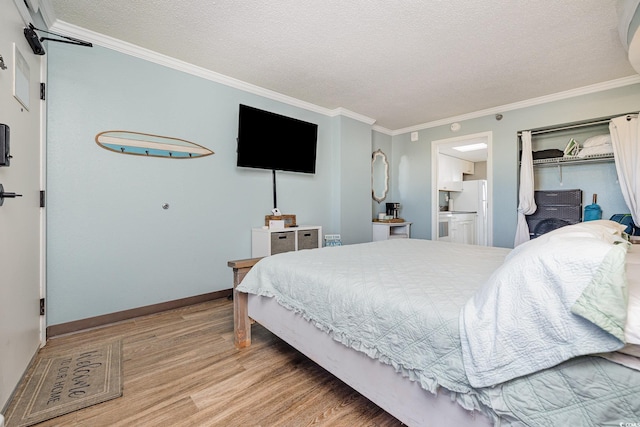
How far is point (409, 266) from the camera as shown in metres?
1.72

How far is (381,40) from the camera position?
252 cm

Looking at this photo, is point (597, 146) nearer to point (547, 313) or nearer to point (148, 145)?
point (547, 313)

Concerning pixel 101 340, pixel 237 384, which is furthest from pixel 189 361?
pixel 101 340

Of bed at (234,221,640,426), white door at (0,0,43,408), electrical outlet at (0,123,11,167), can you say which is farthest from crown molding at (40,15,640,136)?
bed at (234,221,640,426)

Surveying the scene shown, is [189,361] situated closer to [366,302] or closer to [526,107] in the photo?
[366,302]

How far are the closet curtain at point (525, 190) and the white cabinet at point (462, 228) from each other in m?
1.57

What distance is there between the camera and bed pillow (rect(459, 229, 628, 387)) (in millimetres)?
686

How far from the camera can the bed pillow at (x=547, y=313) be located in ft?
A: 2.25

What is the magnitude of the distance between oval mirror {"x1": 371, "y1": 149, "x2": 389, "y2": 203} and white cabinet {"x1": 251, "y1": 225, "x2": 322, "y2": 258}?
1.96m

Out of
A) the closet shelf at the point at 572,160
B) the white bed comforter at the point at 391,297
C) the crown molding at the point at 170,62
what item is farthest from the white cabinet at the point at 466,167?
the white bed comforter at the point at 391,297

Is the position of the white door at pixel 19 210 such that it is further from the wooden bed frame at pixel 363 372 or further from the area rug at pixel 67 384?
the wooden bed frame at pixel 363 372

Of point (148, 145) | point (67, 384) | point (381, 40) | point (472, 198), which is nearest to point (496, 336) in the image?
point (67, 384)

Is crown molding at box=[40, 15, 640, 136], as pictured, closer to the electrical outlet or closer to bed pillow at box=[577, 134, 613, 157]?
bed pillow at box=[577, 134, 613, 157]

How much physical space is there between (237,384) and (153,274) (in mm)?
1663
